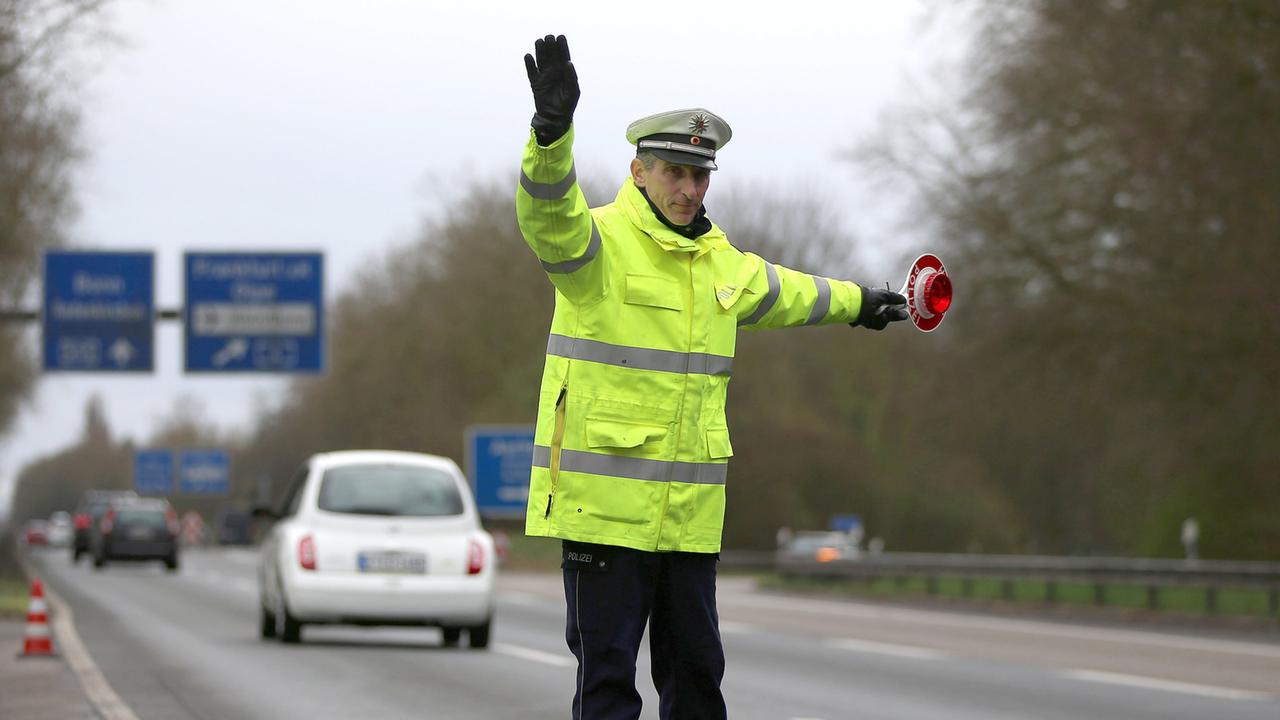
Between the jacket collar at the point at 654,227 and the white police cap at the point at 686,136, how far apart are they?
0.48ft

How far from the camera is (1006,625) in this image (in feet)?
77.9

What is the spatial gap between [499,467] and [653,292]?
139ft

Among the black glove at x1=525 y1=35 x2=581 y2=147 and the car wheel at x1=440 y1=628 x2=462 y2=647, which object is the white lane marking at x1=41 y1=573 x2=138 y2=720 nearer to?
the car wheel at x1=440 y1=628 x2=462 y2=647

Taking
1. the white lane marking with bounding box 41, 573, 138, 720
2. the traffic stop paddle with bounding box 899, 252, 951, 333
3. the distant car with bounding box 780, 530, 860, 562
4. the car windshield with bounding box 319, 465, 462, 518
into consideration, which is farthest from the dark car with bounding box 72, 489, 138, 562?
the traffic stop paddle with bounding box 899, 252, 951, 333

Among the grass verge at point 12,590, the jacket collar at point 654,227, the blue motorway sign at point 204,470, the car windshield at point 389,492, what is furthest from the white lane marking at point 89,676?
the blue motorway sign at point 204,470

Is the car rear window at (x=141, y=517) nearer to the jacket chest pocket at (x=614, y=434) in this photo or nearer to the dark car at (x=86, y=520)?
the dark car at (x=86, y=520)

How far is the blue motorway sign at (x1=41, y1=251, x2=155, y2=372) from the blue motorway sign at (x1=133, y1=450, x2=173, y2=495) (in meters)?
69.2

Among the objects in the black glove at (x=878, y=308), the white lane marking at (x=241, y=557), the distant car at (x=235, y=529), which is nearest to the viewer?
the black glove at (x=878, y=308)

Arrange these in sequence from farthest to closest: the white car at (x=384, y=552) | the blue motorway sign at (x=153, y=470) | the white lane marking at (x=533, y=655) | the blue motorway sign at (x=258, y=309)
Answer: the blue motorway sign at (x=153, y=470) → the blue motorway sign at (x=258, y=309) → the white car at (x=384, y=552) → the white lane marking at (x=533, y=655)

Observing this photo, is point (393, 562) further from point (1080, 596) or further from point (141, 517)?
point (141, 517)

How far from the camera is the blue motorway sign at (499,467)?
47.8 metres

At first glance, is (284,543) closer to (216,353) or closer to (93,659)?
(93,659)

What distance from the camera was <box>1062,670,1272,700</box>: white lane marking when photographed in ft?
44.3

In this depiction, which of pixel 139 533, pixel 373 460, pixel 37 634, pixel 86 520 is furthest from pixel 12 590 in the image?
pixel 86 520
